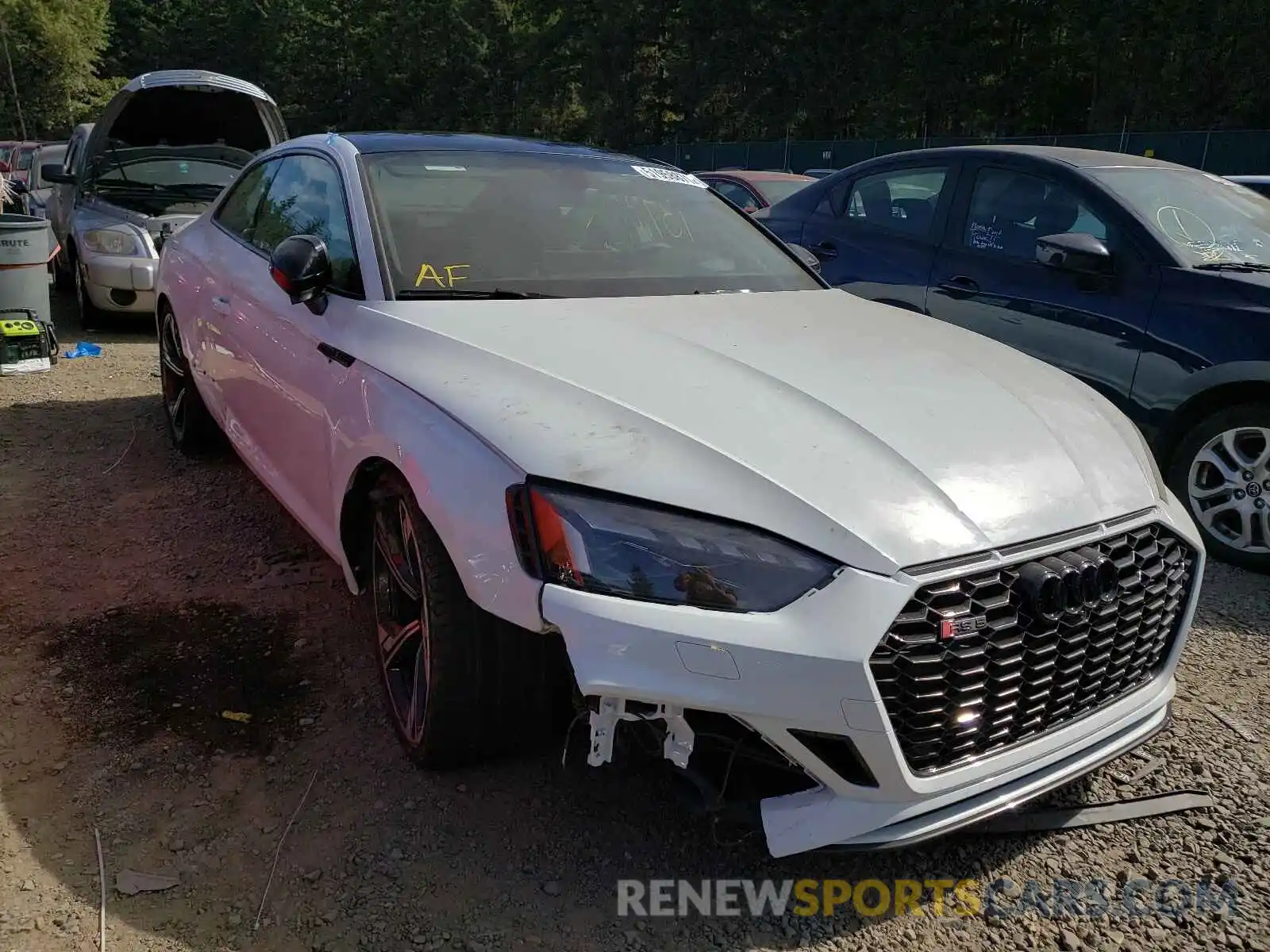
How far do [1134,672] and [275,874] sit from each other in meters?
1.97

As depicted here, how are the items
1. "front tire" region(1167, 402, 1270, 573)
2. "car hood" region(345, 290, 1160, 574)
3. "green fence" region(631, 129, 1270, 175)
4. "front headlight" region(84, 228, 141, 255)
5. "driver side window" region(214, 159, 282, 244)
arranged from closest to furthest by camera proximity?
"car hood" region(345, 290, 1160, 574) < "front tire" region(1167, 402, 1270, 573) < "driver side window" region(214, 159, 282, 244) < "front headlight" region(84, 228, 141, 255) < "green fence" region(631, 129, 1270, 175)

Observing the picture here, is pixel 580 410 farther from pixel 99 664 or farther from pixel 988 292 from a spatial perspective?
pixel 988 292

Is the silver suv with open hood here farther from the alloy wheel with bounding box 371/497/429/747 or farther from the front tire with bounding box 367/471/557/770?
the front tire with bounding box 367/471/557/770

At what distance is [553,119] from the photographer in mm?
53344

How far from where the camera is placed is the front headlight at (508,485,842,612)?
1864 millimetres

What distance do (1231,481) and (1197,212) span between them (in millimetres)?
1478

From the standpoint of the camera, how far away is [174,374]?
514 cm

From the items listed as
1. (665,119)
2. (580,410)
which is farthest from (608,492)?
(665,119)

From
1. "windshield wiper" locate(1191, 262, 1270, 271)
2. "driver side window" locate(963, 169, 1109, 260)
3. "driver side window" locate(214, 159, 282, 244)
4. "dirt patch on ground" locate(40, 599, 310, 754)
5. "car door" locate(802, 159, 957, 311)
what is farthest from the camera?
"car door" locate(802, 159, 957, 311)

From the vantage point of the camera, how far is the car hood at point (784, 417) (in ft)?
6.39

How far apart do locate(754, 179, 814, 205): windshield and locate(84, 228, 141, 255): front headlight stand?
226 inches

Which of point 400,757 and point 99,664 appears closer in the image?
point 400,757

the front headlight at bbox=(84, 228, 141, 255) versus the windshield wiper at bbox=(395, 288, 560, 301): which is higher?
the windshield wiper at bbox=(395, 288, 560, 301)

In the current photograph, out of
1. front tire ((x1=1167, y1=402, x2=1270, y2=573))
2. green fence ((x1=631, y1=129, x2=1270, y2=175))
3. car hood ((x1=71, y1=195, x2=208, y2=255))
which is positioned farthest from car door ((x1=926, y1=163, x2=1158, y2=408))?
green fence ((x1=631, y1=129, x2=1270, y2=175))
